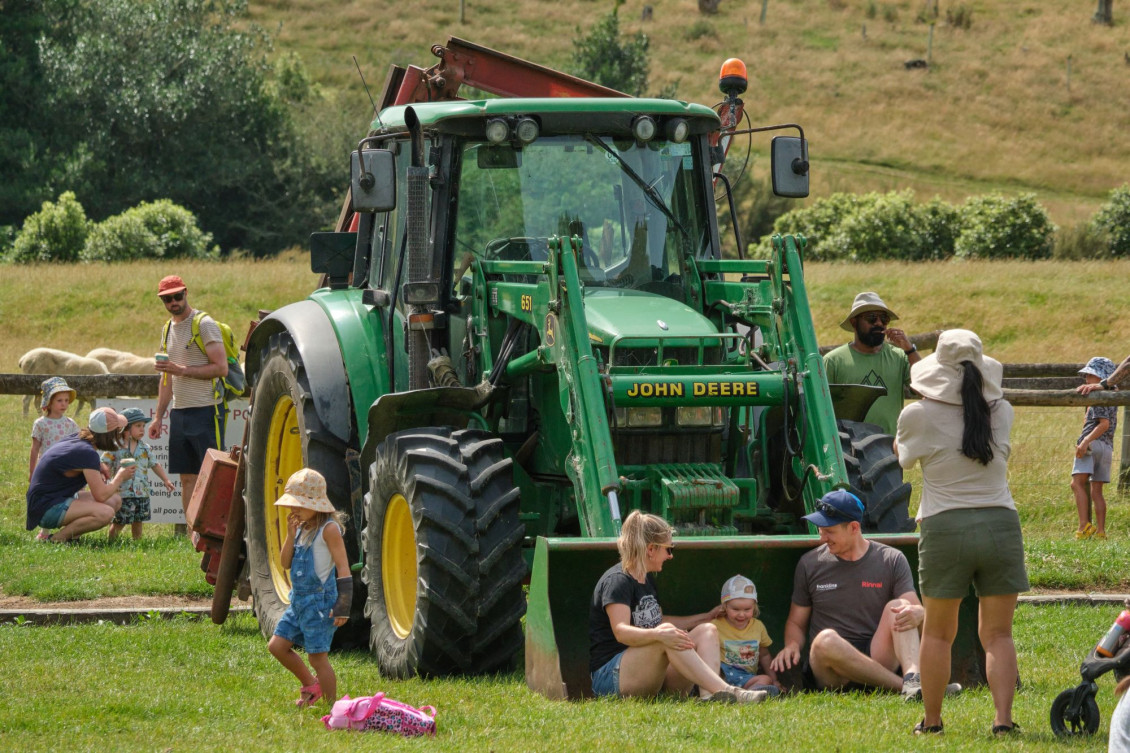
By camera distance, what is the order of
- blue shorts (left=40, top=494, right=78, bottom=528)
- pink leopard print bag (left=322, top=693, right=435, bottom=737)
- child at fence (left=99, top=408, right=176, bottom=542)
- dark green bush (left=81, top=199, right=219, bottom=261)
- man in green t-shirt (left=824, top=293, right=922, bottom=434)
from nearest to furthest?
pink leopard print bag (left=322, top=693, right=435, bottom=737) → man in green t-shirt (left=824, top=293, right=922, bottom=434) → blue shorts (left=40, top=494, right=78, bottom=528) → child at fence (left=99, top=408, right=176, bottom=542) → dark green bush (left=81, top=199, right=219, bottom=261)

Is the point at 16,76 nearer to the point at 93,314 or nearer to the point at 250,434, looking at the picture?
the point at 93,314

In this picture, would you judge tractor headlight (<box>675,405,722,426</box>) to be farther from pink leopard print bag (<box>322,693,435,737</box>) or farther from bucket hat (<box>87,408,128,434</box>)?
bucket hat (<box>87,408,128,434</box>)

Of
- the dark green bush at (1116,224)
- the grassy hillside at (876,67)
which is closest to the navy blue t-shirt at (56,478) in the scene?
the dark green bush at (1116,224)

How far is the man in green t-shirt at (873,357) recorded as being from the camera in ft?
29.7

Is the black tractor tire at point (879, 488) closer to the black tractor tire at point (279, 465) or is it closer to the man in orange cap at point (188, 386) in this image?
the black tractor tire at point (279, 465)

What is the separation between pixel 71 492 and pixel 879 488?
22.6 feet

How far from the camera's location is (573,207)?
26.2 ft

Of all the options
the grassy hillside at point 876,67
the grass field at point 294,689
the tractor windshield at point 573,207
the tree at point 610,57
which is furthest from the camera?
the grassy hillside at point 876,67

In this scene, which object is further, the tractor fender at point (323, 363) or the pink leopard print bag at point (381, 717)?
the tractor fender at point (323, 363)

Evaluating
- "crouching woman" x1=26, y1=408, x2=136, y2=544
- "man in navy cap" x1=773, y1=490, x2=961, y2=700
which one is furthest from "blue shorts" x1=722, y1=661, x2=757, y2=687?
"crouching woman" x1=26, y1=408, x2=136, y2=544

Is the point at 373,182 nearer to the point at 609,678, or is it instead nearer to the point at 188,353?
the point at 609,678

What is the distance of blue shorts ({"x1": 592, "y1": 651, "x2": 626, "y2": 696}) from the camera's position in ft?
21.3

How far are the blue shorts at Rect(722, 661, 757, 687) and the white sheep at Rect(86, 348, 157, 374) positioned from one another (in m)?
15.5

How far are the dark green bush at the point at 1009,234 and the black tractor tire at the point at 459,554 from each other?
99.5ft
